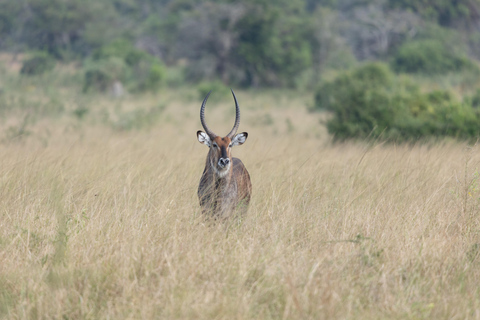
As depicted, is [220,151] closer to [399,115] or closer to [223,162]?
[223,162]

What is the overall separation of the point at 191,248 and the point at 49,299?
0.98 meters

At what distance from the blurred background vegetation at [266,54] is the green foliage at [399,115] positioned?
0.03 m

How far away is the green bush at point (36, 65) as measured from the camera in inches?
941

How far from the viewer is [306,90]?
26.5 metres

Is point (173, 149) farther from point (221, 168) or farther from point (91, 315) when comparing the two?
point (91, 315)

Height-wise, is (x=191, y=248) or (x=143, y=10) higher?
(x=143, y=10)

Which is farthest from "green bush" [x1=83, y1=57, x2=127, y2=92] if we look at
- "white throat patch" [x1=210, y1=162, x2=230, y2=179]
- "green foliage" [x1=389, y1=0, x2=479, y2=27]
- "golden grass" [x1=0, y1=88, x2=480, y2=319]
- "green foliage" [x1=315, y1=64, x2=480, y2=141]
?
"green foliage" [x1=389, y1=0, x2=479, y2=27]

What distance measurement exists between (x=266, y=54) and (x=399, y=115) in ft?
61.5

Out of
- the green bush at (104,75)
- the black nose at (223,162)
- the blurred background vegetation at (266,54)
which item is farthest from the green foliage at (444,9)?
the black nose at (223,162)

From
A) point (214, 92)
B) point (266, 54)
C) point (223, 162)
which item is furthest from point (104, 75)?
point (223, 162)

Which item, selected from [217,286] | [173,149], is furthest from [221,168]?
[173,149]

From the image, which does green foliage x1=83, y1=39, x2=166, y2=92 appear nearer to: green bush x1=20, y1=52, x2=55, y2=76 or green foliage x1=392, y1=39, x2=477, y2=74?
green bush x1=20, y1=52, x2=55, y2=76

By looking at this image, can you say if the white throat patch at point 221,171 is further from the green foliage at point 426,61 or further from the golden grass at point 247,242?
the green foliage at point 426,61

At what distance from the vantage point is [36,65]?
A: 2548cm
